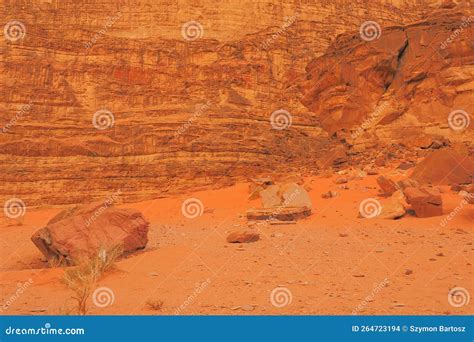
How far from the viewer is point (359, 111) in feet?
73.3

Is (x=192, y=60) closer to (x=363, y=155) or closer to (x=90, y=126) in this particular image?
(x=90, y=126)

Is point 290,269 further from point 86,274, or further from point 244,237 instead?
point 86,274

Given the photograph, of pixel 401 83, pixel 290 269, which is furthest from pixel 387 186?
pixel 401 83

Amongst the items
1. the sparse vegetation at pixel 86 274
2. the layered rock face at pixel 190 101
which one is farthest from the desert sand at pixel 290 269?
the layered rock face at pixel 190 101

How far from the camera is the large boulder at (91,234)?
911 centimetres

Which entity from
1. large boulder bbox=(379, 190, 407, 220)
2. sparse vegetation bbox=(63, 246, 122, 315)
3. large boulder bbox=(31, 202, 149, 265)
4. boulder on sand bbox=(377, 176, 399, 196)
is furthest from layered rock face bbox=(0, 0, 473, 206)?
sparse vegetation bbox=(63, 246, 122, 315)

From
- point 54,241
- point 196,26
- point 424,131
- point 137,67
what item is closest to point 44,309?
point 54,241

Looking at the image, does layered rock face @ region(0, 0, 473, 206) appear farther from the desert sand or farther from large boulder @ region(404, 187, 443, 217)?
large boulder @ region(404, 187, 443, 217)

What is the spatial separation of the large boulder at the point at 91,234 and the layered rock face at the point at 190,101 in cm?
913

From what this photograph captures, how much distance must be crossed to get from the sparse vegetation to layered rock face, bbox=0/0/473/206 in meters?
11.1

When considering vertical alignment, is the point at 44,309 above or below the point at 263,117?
below

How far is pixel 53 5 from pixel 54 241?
90.5ft

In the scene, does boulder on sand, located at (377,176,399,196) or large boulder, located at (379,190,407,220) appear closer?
large boulder, located at (379,190,407,220)

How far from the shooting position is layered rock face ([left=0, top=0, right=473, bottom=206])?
19578 millimetres
